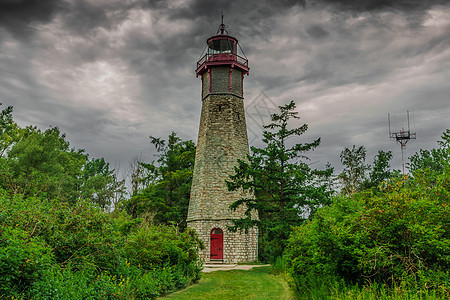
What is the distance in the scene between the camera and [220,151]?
2403 cm

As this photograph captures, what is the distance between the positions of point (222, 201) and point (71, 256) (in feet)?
52.2

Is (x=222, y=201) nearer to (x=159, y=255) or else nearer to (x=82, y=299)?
(x=159, y=255)

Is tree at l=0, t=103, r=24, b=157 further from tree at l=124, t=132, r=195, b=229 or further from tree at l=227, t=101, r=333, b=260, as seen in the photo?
tree at l=227, t=101, r=333, b=260

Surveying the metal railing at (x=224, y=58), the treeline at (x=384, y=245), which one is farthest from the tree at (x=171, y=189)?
the treeline at (x=384, y=245)

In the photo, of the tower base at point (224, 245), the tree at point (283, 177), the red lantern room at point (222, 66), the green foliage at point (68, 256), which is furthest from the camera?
the red lantern room at point (222, 66)

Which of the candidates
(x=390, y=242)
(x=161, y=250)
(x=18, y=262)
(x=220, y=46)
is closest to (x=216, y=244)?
(x=161, y=250)

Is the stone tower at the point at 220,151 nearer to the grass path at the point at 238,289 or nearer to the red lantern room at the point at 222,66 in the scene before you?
the red lantern room at the point at 222,66

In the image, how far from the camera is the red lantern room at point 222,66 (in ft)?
82.7

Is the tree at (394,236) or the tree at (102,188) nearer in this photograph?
the tree at (394,236)

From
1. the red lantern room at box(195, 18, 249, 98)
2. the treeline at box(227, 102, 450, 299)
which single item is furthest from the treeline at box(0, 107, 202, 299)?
the red lantern room at box(195, 18, 249, 98)

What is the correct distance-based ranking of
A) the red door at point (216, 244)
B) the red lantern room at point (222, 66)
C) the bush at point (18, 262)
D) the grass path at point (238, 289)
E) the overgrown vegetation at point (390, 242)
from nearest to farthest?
the bush at point (18, 262)
the overgrown vegetation at point (390, 242)
the grass path at point (238, 289)
the red door at point (216, 244)
the red lantern room at point (222, 66)

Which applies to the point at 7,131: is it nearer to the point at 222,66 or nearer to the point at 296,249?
the point at 222,66

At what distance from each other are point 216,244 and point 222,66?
12666mm

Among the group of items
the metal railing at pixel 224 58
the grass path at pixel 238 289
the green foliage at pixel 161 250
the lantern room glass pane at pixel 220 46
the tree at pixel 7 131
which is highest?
the lantern room glass pane at pixel 220 46
